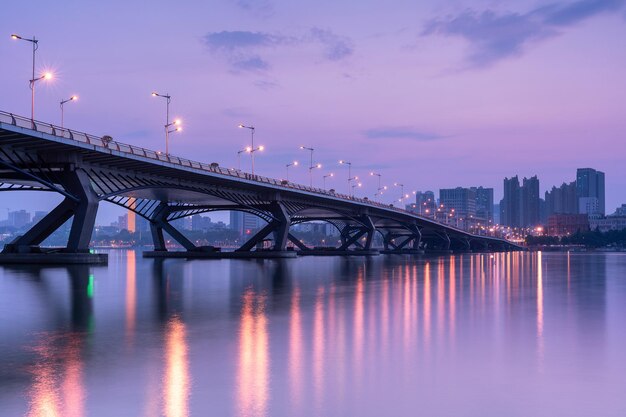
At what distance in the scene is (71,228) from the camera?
62.1m

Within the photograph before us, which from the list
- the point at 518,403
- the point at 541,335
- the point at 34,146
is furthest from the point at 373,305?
the point at 34,146

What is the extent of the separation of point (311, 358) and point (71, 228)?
52.5 metres

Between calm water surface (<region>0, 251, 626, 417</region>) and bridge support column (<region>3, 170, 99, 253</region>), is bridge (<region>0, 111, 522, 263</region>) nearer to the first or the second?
bridge support column (<region>3, 170, 99, 253</region>)

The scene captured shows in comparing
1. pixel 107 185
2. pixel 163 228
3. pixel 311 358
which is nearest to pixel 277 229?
pixel 163 228

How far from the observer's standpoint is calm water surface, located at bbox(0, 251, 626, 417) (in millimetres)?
10930

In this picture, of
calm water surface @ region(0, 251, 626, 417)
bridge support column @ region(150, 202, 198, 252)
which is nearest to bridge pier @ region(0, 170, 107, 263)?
calm water surface @ region(0, 251, 626, 417)

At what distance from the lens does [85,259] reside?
215 feet

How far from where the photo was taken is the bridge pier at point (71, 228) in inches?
2451

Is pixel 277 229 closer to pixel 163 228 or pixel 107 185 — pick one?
pixel 163 228

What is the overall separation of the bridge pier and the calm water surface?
3489 centimetres

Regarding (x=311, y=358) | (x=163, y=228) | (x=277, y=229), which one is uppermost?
(x=163, y=228)

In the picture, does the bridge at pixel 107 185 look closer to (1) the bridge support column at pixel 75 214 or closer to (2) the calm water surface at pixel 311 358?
(1) the bridge support column at pixel 75 214

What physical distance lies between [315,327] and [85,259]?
50.7 metres

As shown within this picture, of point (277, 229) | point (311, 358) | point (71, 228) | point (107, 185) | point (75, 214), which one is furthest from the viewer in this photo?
point (277, 229)
